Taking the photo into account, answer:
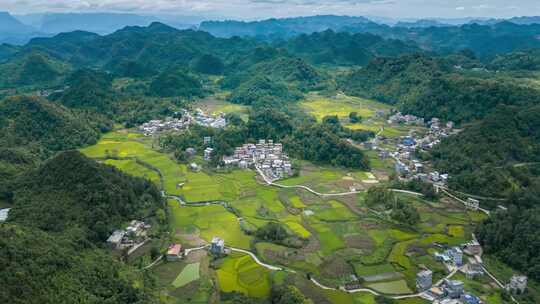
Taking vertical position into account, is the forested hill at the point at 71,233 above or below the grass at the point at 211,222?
above

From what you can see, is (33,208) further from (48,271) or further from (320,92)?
(320,92)

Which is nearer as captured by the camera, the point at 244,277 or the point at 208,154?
the point at 244,277

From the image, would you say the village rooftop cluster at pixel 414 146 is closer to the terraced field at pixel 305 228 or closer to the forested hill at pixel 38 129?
the terraced field at pixel 305 228

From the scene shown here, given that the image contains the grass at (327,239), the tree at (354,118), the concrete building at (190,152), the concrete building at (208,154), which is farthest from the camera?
the tree at (354,118)

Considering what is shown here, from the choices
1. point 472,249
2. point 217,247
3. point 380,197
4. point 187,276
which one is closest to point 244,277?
point 217,247

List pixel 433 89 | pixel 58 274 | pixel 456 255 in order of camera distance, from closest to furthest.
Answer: pixel 58 274 < pixel 456 255 < pixel 433 89

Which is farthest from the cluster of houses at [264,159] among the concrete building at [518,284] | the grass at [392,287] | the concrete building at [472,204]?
the concrete building at [518,284]

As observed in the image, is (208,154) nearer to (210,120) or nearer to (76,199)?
(210,120)
